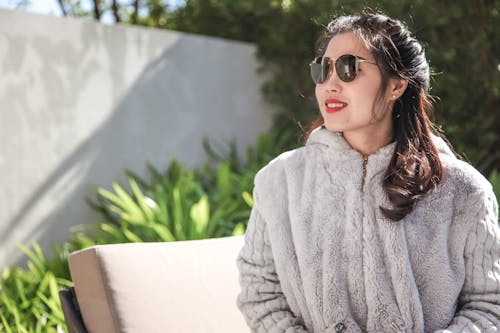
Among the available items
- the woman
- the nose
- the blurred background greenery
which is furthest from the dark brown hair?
the blurred background greenery

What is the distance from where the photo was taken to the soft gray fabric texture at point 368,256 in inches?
83.6

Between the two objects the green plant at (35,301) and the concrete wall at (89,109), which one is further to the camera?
the concrete wall at (89,109)

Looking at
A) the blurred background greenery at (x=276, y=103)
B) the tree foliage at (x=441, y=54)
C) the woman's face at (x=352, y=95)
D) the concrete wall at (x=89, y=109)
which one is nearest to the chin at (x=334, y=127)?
the woman's face at (x=352, y=95)

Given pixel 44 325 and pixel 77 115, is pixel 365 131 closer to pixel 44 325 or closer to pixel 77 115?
pixel 44 325

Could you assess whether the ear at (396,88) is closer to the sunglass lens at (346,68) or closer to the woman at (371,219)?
the woman at (371,219)

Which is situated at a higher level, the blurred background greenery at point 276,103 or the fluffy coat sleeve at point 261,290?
the blurred background greenery at point 276,103

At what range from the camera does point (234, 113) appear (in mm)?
7590

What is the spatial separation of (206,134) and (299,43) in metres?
1.53

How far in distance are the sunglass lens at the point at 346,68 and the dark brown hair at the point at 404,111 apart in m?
0.07

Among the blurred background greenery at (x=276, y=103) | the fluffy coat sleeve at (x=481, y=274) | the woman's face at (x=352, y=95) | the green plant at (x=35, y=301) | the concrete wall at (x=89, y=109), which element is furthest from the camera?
the concrete wall at (x=89, y=109)

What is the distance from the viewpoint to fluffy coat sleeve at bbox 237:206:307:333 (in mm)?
2184

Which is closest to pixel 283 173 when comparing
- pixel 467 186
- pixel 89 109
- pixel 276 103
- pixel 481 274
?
pixel 467 186

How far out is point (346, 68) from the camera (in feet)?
7.21

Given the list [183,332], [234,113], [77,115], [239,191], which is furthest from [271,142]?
[183,332]
